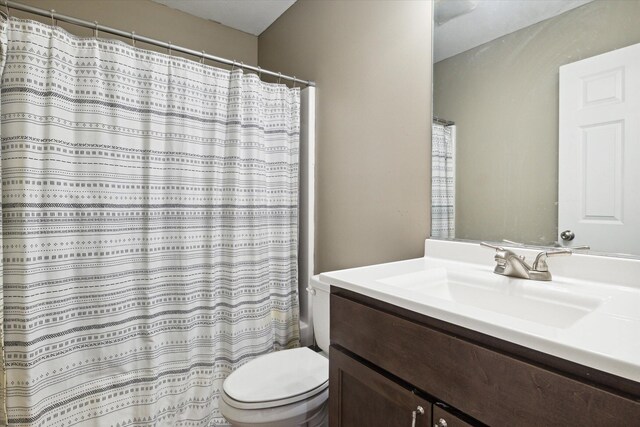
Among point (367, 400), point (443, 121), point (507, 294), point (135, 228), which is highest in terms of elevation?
point (443, 121)

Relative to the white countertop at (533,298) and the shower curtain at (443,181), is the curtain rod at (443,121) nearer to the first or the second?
the shower curtain at (443,181)

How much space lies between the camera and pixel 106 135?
1364 millimetres

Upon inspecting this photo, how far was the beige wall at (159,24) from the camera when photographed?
→ 184cm

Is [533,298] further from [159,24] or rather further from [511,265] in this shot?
[159,24]

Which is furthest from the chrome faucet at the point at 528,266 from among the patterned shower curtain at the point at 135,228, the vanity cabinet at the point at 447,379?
the patterned shower curtain at the point at 135,228

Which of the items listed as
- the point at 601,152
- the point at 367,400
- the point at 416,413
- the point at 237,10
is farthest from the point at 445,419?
the point at 237,10

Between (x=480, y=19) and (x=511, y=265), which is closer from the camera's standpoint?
(x=511, y=265)

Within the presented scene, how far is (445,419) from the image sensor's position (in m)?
0.68

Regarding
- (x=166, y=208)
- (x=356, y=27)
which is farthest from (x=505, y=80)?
(x=166, y=208)

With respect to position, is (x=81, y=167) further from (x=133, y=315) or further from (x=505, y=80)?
(x=505, y=80)

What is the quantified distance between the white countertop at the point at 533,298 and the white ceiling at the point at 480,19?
2.48 ft

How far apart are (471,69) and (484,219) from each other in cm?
57

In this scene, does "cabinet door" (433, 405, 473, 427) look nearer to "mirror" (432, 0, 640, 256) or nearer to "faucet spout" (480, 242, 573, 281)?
"faucet spout" (480, 242, 573, 281)

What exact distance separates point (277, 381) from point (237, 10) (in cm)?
222
